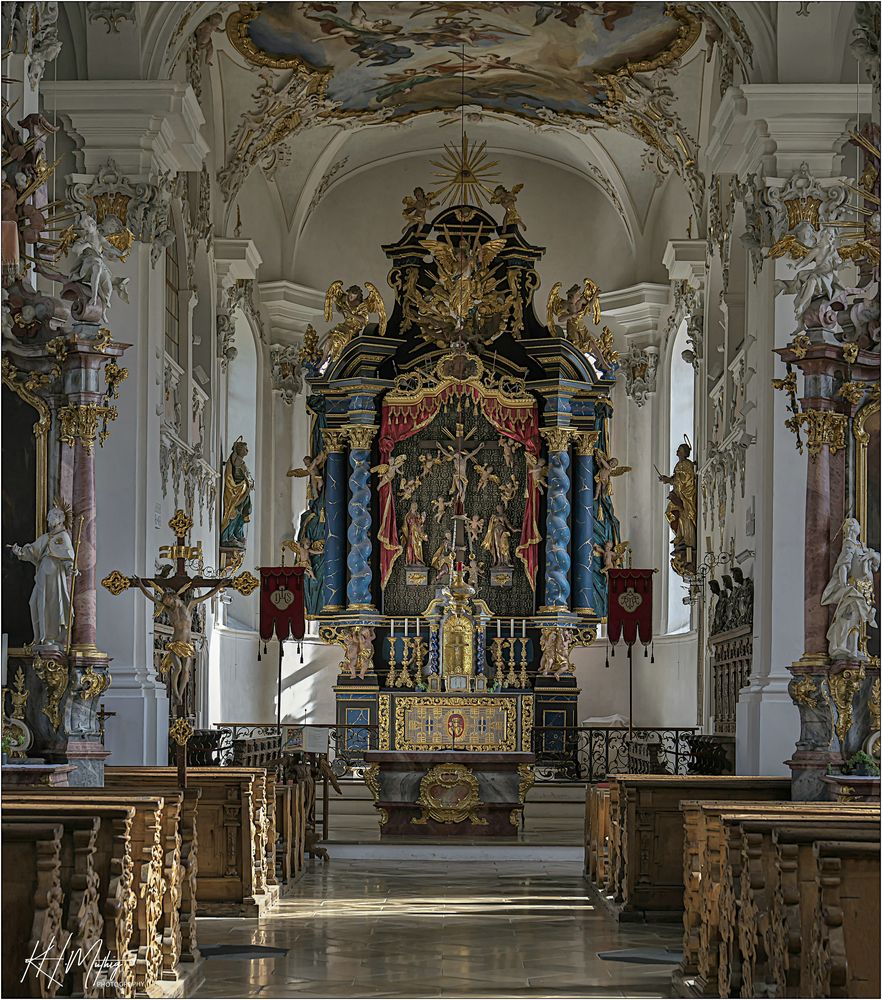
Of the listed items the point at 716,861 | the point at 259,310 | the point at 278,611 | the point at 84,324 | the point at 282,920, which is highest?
the point at 259,310

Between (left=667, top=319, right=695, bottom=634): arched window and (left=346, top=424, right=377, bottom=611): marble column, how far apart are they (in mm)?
4553

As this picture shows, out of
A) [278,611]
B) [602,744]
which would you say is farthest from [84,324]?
[602,744]

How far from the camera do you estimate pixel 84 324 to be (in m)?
11.7

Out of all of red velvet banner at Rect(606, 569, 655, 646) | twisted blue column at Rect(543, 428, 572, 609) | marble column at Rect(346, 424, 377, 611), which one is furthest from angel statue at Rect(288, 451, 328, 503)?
red velvet banner at Rect(606, 569, 655, 646)

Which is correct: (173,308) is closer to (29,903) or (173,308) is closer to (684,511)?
(684,511)

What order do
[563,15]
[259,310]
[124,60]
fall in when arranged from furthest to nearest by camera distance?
[259,310] < [563,15] < [124,60]

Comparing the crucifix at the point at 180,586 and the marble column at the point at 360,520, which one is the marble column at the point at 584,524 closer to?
the marble column at the point at 360,520

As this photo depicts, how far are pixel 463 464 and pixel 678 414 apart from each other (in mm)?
3653

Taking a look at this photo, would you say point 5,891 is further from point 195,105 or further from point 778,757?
point 195,105

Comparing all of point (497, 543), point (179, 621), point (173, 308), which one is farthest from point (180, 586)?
point (497, 543)

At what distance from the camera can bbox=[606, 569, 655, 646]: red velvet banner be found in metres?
19.0

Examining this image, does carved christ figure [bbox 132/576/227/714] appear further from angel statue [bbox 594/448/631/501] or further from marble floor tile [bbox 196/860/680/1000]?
angel statue [bbox 594/448/631/501]

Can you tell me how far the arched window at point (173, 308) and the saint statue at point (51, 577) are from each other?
7.85m

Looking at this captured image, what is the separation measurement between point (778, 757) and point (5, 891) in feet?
30.1
